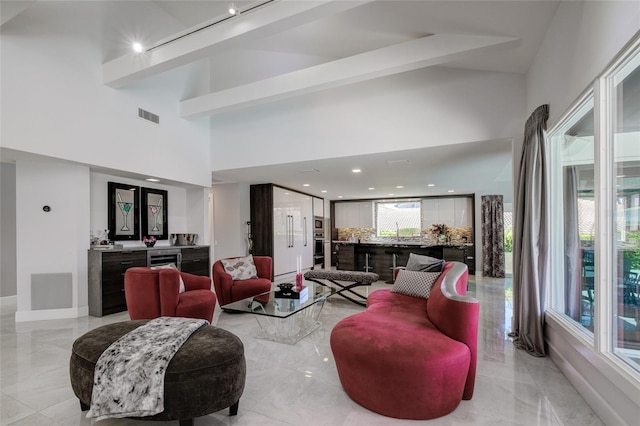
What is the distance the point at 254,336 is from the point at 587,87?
386 cm

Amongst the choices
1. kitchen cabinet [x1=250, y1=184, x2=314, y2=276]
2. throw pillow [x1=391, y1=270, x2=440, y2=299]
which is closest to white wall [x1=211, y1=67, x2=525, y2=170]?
kitchen cabinet [x1=250, y1=184, x2=314, y2=276]

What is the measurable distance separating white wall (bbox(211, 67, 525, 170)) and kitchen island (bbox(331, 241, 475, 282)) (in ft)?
11.5

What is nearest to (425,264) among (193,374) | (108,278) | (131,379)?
(193,374)

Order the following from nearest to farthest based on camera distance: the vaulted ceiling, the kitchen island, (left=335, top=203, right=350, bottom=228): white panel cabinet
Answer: the vaulted ceiling < the kitchen island < (left=335, top=203, right=350, bottom=228): white panel cabinet

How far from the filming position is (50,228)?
14.6ft

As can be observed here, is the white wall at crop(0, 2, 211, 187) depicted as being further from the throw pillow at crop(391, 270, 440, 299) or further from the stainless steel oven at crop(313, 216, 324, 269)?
the stainless steel oven at crop(313, 216, 324, 269)

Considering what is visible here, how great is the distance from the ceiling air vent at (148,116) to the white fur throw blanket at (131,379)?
14.2ft

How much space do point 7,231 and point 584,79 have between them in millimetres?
8182

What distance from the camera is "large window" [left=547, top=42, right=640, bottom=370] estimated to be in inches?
72.7

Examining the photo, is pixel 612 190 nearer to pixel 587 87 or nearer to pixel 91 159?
pixel 587 87

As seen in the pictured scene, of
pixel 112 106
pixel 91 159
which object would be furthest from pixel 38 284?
pixel 112 106

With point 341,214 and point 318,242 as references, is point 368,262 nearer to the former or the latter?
point 318,242

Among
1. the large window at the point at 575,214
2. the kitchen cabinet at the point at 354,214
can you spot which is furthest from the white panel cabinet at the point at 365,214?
the large window at the point at 575,214

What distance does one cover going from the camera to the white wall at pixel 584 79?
1.76m
